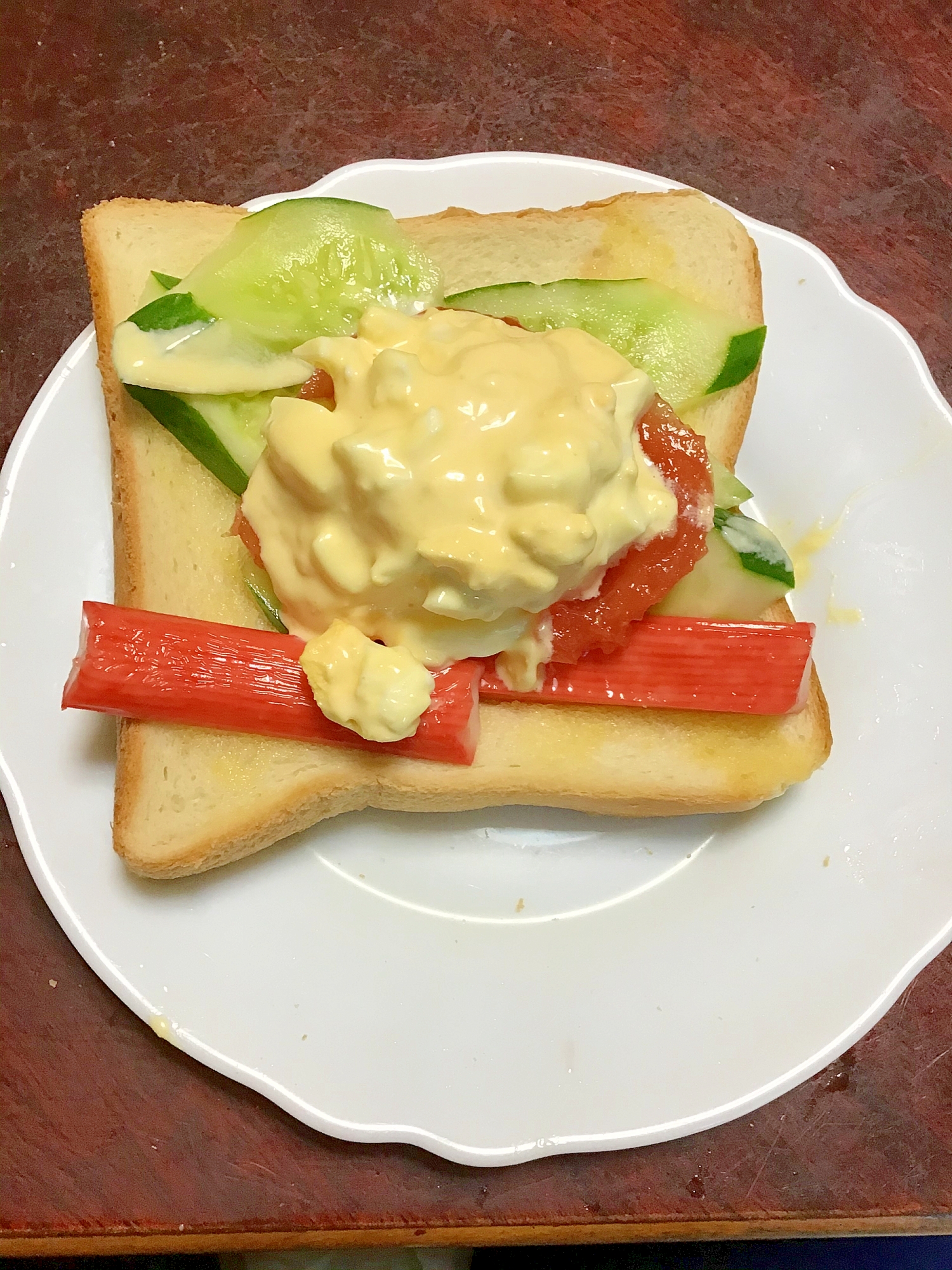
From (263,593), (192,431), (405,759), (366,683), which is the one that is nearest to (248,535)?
(263,593)

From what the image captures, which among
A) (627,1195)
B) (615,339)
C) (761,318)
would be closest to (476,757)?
(615,339)

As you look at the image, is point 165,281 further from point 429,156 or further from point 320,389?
point 429,156

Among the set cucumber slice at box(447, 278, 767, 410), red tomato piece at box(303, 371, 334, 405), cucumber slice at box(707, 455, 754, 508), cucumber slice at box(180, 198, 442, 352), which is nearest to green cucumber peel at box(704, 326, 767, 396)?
cucumber slice at box(447, 278, 767, 410)

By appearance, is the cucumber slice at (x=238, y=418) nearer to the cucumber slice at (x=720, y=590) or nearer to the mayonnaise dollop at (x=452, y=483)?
the mayonnaise dollop at (x=452, y=483)

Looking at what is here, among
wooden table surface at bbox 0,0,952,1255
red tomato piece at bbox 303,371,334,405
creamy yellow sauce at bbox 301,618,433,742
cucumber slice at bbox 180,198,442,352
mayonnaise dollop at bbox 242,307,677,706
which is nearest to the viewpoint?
mayonnaise dollop at bbox 242,307,677,706

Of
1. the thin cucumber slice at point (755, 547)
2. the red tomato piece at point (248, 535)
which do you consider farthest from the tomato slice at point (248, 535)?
the thin cucumber slice at point (755, 547)

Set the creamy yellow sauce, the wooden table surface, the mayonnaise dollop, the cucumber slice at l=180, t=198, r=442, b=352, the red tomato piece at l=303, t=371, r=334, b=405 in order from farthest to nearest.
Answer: the wooden table surface → the cucumber slice at l=180, t=198, r=442, b=352 → the red tomato piece at l=303, t=371, r=334, b=405 → the creamy yellow sauce → the mayonnaise dollop

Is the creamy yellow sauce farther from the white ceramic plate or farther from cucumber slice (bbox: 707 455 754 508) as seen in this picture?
cucumber slice (bbox: 707 455 754 508)
